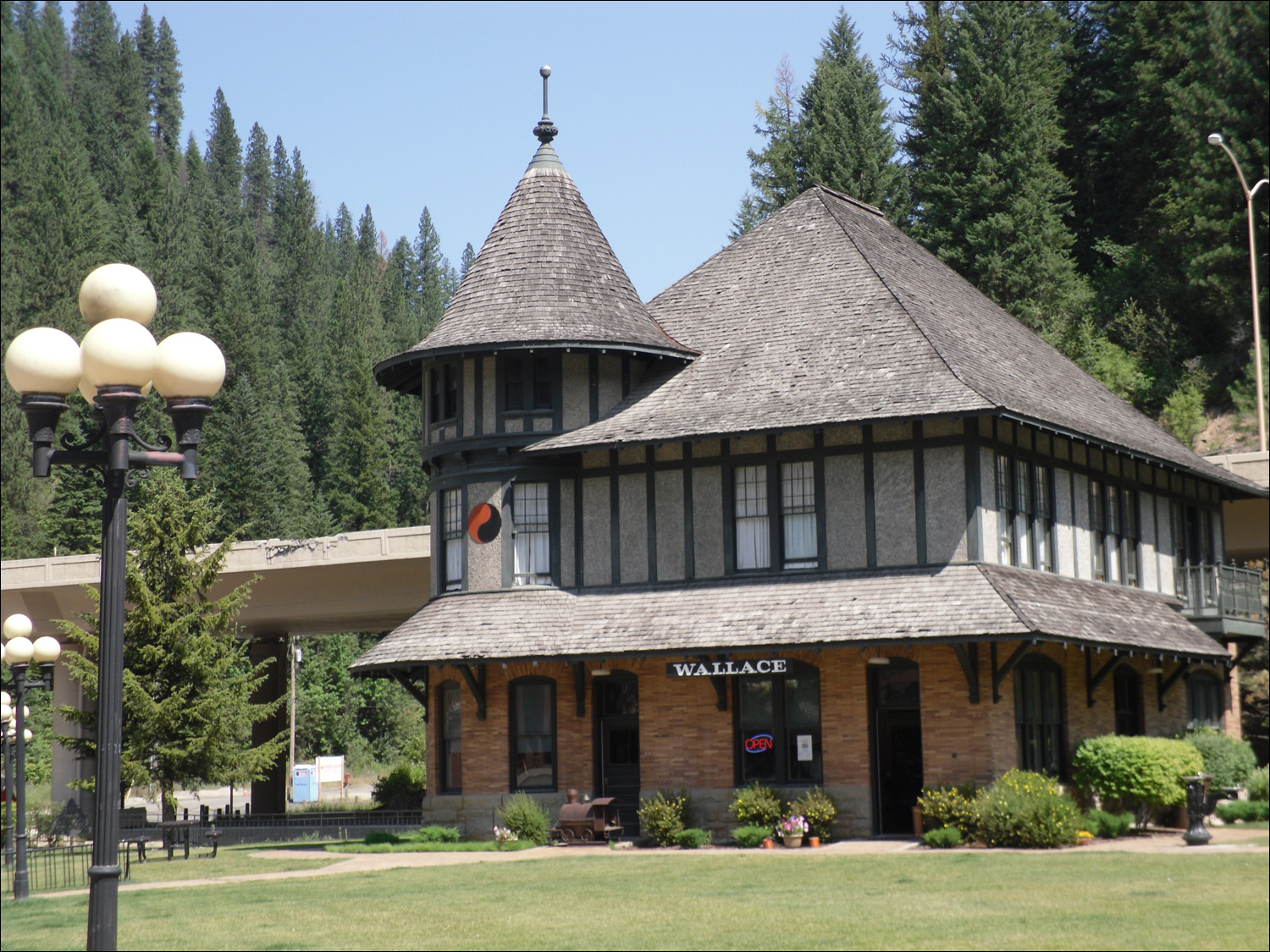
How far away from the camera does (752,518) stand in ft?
94.9

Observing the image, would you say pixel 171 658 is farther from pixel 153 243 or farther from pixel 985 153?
pixel 153 243

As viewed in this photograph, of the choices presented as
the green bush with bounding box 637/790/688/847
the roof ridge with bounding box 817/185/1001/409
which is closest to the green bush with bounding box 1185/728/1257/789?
the roof ridge with bounding box 817/185/1001/409

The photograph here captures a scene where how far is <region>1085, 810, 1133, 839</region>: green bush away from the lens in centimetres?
2550

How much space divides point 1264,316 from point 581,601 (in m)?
37.6

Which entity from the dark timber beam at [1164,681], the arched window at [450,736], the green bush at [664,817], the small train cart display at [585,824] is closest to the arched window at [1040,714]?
the dark timber beam at [1164,681]

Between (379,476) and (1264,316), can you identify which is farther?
(379,476)

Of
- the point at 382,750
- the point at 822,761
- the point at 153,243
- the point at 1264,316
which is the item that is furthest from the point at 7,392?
the point at 822,761

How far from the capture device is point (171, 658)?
115 ft

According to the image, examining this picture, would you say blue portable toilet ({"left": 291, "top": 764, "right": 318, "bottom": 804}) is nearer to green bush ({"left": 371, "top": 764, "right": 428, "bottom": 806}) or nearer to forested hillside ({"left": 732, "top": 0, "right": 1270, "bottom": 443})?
green bush ({"left": 371, "top": 764, "right": 428, "bottom": 806})

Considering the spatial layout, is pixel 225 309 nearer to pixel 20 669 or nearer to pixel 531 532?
pixel 531 532

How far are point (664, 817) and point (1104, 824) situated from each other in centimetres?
750

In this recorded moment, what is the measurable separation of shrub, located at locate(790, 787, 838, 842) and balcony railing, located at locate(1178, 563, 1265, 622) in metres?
11.4

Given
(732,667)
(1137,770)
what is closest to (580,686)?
(732,667)

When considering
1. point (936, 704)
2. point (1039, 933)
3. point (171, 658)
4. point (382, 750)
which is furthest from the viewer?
point (382, 750)
